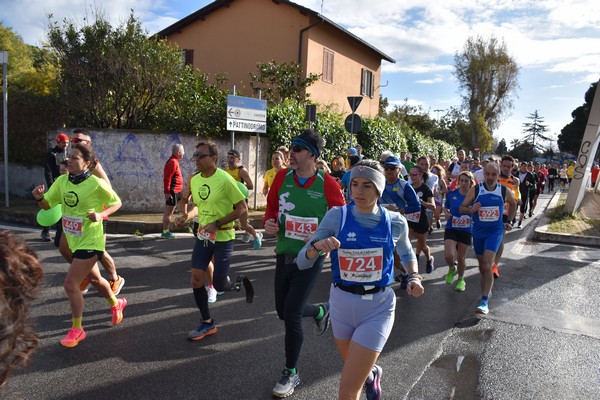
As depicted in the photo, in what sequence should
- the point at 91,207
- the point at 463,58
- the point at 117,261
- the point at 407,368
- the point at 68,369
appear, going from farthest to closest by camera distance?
the point at 463,58, the point at 117,261, the point at 91,207, the point at 407,368, the point at 68,369

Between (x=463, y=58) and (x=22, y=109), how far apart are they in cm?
4361

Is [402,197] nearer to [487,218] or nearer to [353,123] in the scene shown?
[487,218]

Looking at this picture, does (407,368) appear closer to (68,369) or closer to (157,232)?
(68,369)

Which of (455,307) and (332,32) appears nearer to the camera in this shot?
(455,307)

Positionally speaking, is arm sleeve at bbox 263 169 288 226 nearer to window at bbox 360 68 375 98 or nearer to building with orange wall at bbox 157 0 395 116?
building with orange wall at bbox 157 0 395 116

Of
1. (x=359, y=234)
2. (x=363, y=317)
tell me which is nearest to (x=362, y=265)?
(x=359, y=234)

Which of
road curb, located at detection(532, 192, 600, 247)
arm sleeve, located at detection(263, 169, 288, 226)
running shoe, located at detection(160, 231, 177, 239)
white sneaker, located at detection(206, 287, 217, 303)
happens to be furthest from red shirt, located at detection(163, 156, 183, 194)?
road curb, located at detection(532, 192, 600, 247)

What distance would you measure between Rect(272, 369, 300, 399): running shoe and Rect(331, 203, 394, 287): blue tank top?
103cm

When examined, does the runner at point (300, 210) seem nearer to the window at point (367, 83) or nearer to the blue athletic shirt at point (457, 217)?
the blue athletic shirt at point (457, 217)

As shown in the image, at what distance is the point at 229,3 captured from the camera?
23094mm

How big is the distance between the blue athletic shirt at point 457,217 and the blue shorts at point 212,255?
12.0 ft

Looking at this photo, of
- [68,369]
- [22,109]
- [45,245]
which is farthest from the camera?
[22,109]

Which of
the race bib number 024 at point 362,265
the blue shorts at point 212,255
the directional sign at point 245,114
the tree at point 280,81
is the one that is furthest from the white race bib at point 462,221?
the tree at point 280,81

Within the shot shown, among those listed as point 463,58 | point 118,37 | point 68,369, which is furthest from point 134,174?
point 463,58
